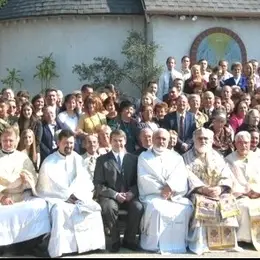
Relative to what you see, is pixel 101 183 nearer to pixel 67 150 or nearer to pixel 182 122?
pixel 67 150

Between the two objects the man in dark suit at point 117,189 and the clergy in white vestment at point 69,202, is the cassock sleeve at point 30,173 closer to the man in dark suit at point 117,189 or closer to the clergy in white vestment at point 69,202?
the clergy in white vestment at point 69,202

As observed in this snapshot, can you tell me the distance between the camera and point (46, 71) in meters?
23.6

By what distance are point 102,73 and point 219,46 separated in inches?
155

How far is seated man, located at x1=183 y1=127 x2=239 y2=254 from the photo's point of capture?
993 cm

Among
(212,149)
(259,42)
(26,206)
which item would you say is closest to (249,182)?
(212,149)

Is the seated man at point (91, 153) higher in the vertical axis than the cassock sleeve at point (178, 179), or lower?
higher

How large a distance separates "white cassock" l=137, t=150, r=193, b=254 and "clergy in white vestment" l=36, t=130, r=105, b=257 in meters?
0.67

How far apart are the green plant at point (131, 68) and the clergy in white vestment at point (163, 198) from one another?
12017 mm

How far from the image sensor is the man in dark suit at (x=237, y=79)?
14590 mm

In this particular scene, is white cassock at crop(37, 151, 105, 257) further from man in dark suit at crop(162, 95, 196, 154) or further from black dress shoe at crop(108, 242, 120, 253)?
man in dark suit at crop(162, 95, 196, 154)

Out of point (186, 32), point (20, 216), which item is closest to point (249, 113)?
point (20, 216)

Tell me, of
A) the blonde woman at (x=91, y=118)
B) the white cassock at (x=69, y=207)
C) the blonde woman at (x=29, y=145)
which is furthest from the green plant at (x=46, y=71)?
the white cassock at (x=69, y=207)

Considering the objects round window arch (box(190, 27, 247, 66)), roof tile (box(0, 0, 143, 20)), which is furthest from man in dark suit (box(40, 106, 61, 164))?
round window arch (box(190, 27, 247, 66))

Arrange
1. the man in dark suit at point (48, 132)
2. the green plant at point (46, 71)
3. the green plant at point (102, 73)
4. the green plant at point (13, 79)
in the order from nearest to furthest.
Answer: the man in dark suit at point (48, 132)
the green plant at point (102, 73)
the green plant at point (46, 71)
the green plant at point (13, 79)
